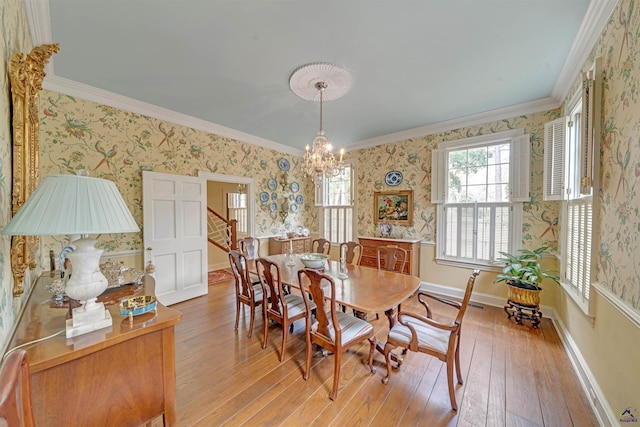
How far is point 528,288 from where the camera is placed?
9.32 ft

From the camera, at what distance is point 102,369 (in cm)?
104

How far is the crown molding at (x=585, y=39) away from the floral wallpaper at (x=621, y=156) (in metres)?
0.06

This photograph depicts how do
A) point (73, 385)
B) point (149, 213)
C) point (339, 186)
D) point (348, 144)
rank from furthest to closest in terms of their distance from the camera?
1. point (339, 186)
2. point (348, 144)
3. point (149, 213)
4. point (73, 385)

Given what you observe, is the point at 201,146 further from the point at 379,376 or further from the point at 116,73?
the point at 379,376

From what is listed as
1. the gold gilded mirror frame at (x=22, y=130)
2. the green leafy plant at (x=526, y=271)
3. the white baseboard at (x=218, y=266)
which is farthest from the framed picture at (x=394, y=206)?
the gold gilded mirror frame at (x=22, y=130)

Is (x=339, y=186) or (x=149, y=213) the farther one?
(x=339, y=186)

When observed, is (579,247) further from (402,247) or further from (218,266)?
(218,266)

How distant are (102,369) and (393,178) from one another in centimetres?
430

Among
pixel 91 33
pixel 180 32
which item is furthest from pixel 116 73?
pixel 180 32

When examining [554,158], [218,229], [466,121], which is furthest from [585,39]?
[218,229]

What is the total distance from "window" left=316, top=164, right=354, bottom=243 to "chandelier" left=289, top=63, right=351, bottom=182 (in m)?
2.13

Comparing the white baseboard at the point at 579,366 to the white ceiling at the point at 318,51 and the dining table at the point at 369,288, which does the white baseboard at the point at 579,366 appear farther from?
the white ceiling at the point at 318,51

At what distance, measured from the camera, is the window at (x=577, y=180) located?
1.82 m

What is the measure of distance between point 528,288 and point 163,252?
468 centimetres
